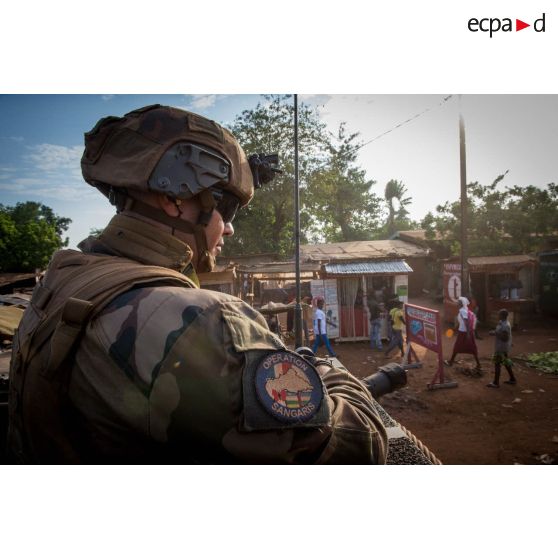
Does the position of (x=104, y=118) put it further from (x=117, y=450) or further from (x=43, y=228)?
(x=43, y=228)

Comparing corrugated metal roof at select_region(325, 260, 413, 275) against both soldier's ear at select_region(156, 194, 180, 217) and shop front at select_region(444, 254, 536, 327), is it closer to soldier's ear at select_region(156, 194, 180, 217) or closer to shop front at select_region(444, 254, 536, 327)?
shop front at select_region(444, 254, 536, 327)

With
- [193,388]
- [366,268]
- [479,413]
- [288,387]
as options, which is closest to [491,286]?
[366,268]

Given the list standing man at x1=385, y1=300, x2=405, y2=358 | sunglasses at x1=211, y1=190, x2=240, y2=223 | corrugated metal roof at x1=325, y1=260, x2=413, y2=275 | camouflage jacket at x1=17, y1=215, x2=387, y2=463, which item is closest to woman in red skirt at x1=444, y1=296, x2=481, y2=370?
standing man at x1=385, y1=300, x2=405, y2=358

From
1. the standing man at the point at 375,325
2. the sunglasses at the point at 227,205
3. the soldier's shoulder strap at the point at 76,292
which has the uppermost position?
the sunglasses at the point at 227,205

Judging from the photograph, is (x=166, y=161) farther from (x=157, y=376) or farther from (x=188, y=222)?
(x=157, y=376)

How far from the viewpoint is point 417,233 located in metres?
23.6

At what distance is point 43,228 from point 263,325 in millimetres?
20948

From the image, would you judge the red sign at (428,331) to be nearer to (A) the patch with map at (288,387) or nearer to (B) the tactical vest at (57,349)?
(A) the patch with map at (288,387)

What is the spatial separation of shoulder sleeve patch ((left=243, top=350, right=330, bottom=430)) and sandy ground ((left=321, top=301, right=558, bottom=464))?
15.4 ft

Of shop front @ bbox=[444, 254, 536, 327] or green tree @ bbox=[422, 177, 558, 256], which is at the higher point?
green tree @ bbox=[422, 177, 558, 256]

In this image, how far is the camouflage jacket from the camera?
863 mm

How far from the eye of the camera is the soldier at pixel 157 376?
0.87 meters

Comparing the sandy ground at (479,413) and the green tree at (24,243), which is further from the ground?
the green tree at (24,243)

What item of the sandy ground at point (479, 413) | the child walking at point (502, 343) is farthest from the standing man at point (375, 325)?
the child walking at point (502, 343)
